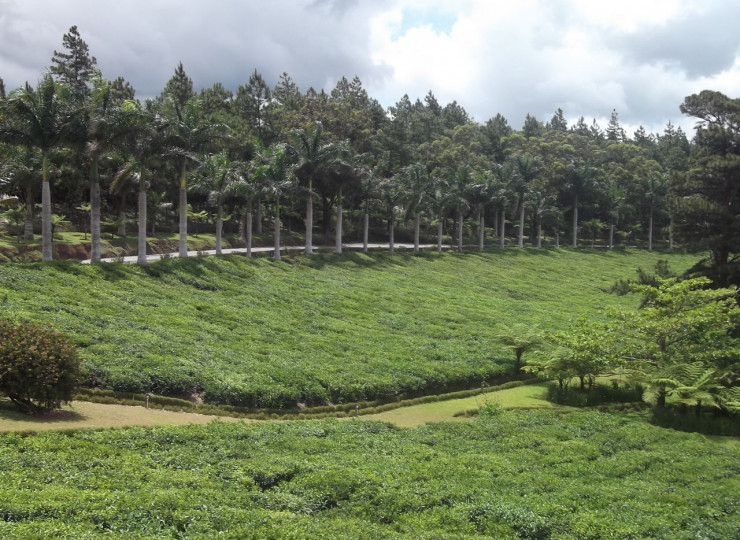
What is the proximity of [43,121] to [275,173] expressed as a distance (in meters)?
18.8

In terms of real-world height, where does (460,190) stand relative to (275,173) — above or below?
above

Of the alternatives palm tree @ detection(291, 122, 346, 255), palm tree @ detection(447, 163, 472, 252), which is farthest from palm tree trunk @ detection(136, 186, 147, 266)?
palm tree @ detection(447, 163, 472, 252)

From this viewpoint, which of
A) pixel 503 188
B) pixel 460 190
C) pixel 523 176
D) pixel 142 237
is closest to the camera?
pixel 142 237

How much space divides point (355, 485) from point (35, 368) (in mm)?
8890

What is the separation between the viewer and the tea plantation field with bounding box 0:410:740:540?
443 inches

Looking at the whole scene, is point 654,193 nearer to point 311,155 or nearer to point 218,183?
point 311,155

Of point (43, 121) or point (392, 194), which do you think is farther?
point (392, 194)

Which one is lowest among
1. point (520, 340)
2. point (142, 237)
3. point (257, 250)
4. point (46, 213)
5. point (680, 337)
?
point (520, 340)

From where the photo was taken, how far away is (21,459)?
41.6ft

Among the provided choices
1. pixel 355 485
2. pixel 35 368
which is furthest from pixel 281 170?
pixel 355 485

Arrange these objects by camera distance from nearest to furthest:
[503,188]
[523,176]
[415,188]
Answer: [415,188] → [503,188] → [523,176]

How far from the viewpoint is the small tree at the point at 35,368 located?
1512 cm

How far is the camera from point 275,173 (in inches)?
1839

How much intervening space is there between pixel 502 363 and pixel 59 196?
1682 inches
